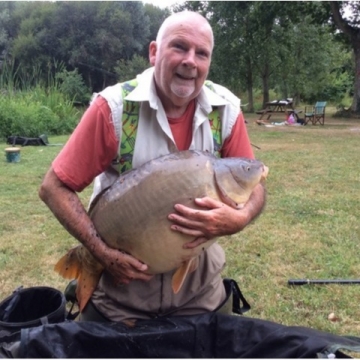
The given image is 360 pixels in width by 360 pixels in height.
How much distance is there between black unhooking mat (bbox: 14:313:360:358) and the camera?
1.95 meters

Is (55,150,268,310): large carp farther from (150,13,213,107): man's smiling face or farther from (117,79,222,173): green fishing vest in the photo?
(150,13,213,107): man's smiling face

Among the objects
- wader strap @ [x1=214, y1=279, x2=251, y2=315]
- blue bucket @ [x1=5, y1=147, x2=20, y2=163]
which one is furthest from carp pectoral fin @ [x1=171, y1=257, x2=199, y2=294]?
blue bucket @ [x1=5, y1=147, x2=20, y2=163]

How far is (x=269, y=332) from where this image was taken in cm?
213

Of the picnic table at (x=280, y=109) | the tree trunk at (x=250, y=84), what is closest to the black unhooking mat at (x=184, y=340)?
the picnic table at (x=280, y=109)

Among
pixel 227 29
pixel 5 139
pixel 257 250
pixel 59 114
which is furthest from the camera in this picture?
pixel 227 29

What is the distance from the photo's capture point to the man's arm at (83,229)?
1.92 metres

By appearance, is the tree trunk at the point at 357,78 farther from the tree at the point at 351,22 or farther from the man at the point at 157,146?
the man at the point at 157,146

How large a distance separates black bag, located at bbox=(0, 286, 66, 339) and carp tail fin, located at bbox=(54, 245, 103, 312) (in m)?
0.27

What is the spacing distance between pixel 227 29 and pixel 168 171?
2585cm

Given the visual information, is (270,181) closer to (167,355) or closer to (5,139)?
(167,355)

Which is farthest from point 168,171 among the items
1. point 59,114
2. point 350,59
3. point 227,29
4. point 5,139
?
point 350,59

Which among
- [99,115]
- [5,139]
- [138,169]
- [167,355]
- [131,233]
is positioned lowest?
[5,139]

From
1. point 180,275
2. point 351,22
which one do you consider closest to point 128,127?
point 180,275

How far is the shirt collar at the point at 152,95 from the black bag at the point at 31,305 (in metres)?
1.02
